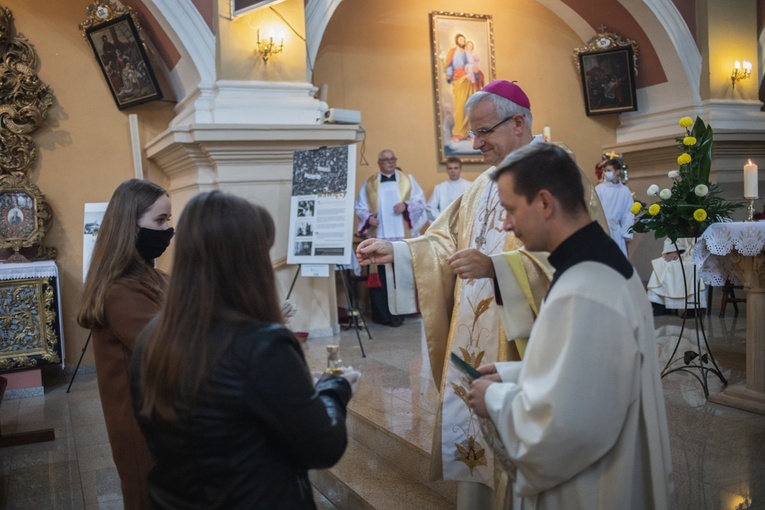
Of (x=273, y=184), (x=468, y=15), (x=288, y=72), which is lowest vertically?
(x=273, y=184)

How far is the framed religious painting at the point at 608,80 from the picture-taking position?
8.98 m

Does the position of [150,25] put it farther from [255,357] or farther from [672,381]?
[255,357]

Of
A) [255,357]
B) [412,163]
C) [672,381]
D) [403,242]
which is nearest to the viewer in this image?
[255,357]

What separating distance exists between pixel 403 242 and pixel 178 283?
4.69ft

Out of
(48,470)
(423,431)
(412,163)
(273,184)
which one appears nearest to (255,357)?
(423,431)

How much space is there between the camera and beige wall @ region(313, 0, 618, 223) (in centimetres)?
835

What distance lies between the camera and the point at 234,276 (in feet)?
4.59

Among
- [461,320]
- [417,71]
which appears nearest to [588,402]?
[461,320]

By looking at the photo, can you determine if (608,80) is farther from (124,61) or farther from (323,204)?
(124,61)

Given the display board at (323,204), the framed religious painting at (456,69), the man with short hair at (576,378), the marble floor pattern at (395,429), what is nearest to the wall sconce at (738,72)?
the framed religious painting at (456,69)

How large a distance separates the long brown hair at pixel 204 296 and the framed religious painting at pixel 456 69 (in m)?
7.48

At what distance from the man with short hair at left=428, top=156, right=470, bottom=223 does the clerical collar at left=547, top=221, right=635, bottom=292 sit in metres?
6.51

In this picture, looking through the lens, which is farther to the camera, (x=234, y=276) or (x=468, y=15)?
(x=468, y=15)

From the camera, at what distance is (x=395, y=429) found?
3613 millimetres
